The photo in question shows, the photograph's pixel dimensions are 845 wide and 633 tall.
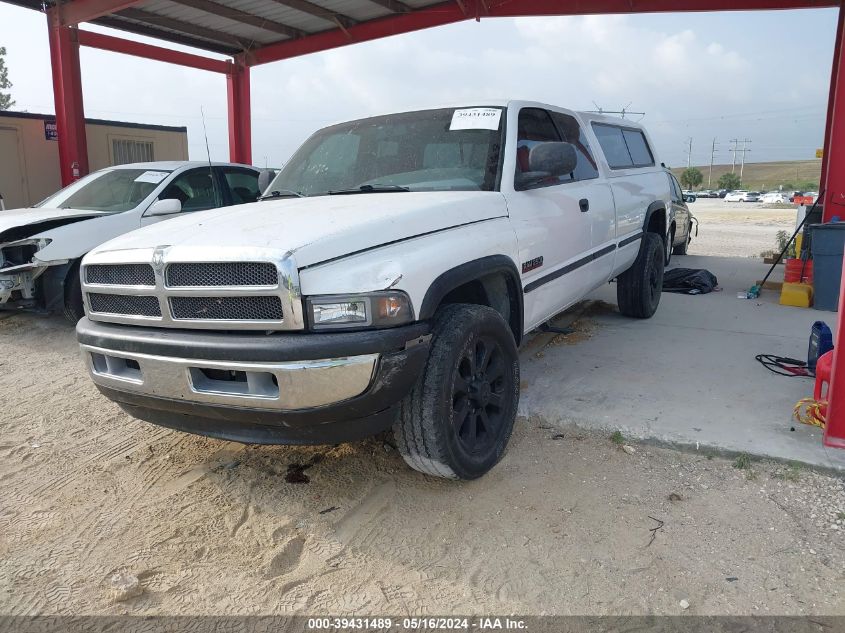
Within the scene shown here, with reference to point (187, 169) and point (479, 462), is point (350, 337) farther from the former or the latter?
point (187, 169)

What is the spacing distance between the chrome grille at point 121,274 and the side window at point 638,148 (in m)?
5.04

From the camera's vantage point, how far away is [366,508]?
2953 millimetres

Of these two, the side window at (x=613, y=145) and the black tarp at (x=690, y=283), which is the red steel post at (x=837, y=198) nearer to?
the black tarp at (x=690, y=283)

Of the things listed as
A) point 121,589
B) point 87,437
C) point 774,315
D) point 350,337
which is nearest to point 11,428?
point 87,437

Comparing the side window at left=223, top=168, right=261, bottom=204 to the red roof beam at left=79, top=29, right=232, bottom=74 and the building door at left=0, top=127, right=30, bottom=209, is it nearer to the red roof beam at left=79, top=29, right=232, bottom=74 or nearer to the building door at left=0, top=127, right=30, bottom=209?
the red roof beam at left=79, top=29, right=232, bottom=74

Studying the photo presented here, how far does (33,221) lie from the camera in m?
6.09

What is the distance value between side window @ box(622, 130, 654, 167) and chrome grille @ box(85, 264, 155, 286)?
16.5 ft

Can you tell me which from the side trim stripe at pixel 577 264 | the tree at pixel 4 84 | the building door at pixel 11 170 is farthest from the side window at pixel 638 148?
the tree at pixel 4 84

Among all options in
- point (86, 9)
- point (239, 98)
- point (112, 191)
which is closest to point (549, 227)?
point (112, 191)

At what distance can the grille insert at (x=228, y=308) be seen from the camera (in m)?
2.50

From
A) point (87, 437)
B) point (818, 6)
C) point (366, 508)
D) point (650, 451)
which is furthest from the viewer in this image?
point (818, 6)

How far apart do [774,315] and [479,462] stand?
5111mm

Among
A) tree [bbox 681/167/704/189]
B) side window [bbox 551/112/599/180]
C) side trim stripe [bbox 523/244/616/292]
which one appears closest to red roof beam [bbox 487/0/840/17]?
side window [bbox 551/112/599/180]

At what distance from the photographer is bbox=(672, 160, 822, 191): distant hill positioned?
4434 inches
